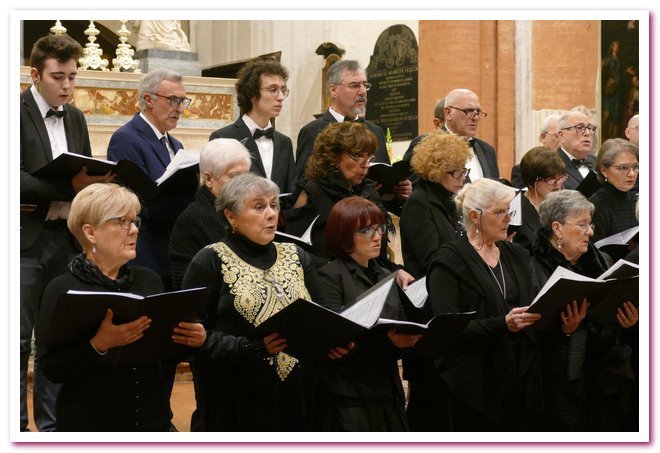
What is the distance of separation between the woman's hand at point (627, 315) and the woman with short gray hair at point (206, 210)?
1805 mm

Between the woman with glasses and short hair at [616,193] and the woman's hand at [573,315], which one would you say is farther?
the woman with glasses and short hair at [616,193]

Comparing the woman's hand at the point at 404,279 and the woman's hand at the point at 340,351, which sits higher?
the woman's hand at the point at 404,279

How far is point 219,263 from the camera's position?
4.11 m

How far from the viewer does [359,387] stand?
4250 millimetres

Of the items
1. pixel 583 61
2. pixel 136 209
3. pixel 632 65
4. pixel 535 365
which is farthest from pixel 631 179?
pixel 632 65

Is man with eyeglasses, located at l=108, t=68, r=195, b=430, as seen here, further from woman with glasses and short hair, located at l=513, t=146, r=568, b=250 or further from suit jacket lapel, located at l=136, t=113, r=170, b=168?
woman with glasses and short hair, located at l=513, t=146, r=568, b=250

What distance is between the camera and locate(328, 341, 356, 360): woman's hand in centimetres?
411

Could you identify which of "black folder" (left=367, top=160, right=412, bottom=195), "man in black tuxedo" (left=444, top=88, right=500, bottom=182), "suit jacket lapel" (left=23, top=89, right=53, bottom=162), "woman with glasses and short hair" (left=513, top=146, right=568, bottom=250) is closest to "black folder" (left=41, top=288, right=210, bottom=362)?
"suit jacket lapel" (left=23, top=89, right=53, bottom=162)

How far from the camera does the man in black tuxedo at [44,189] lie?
4.78 metres

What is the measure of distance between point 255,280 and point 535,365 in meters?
1.42

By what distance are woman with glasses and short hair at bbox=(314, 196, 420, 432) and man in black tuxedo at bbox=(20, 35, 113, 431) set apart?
1.10 metres

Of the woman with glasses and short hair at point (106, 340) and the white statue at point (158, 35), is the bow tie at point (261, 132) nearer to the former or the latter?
the woman with glasses and short hair at point (106, 340)

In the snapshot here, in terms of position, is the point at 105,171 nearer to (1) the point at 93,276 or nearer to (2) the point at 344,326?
(1) the point at 93,276

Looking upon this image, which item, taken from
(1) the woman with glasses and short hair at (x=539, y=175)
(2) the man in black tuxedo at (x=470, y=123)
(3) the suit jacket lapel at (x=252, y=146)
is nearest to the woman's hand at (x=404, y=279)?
(3) the suit jacket lapel at (x=252, y=146)
